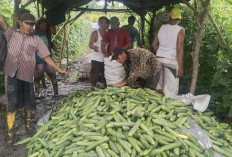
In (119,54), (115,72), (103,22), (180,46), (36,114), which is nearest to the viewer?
(119,54)

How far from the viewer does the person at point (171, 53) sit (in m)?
4.80

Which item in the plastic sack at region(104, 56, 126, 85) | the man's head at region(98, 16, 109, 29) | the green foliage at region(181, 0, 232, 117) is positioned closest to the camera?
the green foliage at region(181, 0, 232, 117)

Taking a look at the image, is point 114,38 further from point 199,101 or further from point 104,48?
point 199,101

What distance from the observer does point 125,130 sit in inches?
131

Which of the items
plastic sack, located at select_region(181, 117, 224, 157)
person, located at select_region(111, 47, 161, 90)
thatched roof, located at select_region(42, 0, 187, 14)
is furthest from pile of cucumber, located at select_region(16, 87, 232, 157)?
thatched roof, located at select_region(42, 0, 187, 14)

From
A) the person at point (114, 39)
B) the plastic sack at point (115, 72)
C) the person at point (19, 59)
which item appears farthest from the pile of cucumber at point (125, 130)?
the person at point (114, 39)

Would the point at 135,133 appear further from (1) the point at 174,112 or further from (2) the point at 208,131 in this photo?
(2) the point at 208,131

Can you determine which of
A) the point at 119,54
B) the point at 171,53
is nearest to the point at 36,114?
the point at 119,54

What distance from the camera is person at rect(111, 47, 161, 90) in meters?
4.55

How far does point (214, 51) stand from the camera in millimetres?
5789

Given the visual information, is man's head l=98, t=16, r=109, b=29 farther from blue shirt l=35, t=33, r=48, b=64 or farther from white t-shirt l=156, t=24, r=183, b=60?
white t-shirt l=156, t=24, r=183, b=60

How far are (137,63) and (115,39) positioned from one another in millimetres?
1589

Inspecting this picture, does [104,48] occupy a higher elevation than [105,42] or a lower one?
lower

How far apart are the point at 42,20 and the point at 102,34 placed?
1.62 metres
